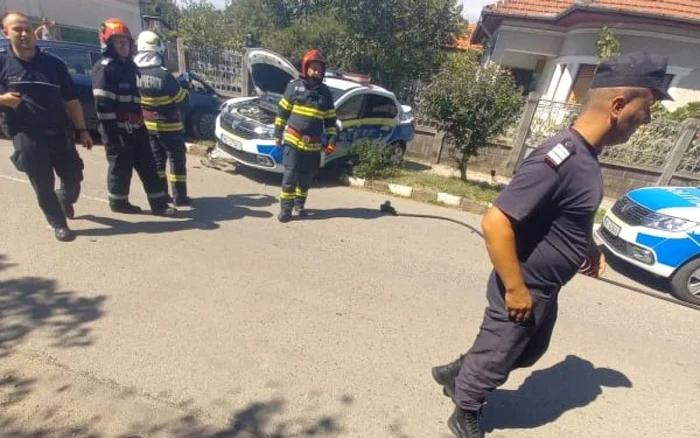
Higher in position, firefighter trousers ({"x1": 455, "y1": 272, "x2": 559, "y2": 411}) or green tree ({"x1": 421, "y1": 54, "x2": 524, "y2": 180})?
green tree ({"x1": 421, "y1": 54, "x2": 524, "y2": 180})

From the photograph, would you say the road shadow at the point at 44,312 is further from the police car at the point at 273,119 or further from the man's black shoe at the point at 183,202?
the police car at the point at 273,119

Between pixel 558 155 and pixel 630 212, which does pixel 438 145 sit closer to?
pixel 630 212

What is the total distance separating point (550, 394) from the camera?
269 cm

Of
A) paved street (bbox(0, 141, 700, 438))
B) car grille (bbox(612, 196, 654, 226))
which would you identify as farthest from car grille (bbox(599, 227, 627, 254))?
paved street (bbox(0, 141, 700, 438))

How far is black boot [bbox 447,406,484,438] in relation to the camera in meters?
2.20

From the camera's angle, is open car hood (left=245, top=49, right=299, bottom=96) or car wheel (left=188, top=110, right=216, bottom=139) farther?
car wheel (left=188, top=110, right=216, bottom=139)

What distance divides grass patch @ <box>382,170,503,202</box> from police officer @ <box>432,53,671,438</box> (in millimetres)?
4871

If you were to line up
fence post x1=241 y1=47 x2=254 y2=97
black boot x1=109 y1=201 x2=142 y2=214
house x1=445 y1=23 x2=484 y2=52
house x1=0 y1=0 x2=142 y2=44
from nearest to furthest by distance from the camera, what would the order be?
black boot x1=109 y1=201 x2=142 y2=214
fence post x1=241 y1=47 x2=254 y2=97
house x1=445 y1=23 x2=484 y2=52
house x1=0 y1=0 x2=142 y2=44

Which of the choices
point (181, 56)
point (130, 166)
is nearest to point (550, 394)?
point (130, 166)

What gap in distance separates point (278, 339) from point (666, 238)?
13.2 feet

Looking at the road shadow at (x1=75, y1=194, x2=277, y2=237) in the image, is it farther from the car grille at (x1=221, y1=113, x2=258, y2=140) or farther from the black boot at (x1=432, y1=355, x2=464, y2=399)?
the black boot at (x1=432, y1=355, x2=464, y2=399)

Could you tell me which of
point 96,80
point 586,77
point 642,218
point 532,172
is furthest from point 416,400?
point 586,77

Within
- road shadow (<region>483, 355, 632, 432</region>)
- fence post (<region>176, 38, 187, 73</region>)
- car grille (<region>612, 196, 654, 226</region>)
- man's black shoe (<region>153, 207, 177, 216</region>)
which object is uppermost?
fence post (<region>176, 38, 187, 73</region>)

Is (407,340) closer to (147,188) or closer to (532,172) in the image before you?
(532,172)
